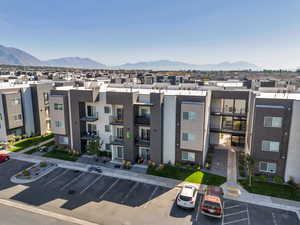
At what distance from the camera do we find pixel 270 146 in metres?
21.2

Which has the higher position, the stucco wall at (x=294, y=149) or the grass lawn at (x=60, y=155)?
the stucco wall at (x=294, y=149)

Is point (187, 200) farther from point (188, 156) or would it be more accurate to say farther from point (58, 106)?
point (58, 106)

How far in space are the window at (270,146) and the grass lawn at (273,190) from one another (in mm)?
3622

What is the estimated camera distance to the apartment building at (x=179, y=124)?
2075cm

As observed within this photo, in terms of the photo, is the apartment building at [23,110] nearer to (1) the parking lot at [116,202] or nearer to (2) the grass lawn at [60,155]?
(2) the grass lawn at [60,155]

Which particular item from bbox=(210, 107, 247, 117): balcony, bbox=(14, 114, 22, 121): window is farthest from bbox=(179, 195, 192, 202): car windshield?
bbox=(14, 114, 22, 121): window

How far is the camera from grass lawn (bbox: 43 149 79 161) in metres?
26.8

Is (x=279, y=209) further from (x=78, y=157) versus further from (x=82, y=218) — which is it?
(x=78, y=157)

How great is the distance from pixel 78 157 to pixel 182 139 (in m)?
15.0

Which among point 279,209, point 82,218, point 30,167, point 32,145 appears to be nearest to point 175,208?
point 82,218

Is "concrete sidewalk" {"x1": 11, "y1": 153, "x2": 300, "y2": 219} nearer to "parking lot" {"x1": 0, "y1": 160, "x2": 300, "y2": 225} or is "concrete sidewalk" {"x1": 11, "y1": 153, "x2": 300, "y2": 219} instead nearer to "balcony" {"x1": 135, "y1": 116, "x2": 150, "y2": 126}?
"parking lot" {"x1": 0, "y1": 160, "x2": 300, "y2": 225}

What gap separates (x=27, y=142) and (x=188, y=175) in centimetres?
2800

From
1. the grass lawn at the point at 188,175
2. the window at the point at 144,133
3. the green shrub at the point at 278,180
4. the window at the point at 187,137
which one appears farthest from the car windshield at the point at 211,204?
the window at the point at 144,133

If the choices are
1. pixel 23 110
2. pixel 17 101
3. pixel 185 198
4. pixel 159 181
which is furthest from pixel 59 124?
pixel 185 198
